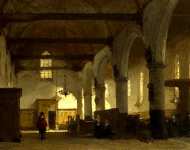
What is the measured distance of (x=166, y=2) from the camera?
19750 mm

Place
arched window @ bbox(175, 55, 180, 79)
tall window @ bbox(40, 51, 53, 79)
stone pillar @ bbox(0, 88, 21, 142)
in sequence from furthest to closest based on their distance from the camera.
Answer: tall window @ bbox(40, 51, 53, 79) → arched window @ bbox(175, 55, 180, 79) → stone pillar @ bbox(0, 88, 21, 142)

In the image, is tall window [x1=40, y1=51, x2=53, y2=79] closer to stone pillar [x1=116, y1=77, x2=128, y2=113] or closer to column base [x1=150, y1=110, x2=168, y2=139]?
stone pillar [x1=116, y1=77, x2=128, y2=113]

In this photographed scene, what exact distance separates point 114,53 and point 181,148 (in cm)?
1361

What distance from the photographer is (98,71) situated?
3434cm

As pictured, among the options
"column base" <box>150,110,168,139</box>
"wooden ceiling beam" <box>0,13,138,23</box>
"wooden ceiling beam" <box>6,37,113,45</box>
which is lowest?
"column base" <box>150,110,168,139</box>

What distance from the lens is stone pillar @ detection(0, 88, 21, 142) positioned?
20.0 m

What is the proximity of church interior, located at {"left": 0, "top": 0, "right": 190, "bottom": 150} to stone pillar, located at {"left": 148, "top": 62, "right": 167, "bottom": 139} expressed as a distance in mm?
44

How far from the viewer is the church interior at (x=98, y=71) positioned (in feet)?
67.9

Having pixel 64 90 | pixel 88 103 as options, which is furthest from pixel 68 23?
pixel 64 90

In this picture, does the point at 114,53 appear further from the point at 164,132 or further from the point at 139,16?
the point at 164,132

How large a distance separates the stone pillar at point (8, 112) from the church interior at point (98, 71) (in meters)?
0.04

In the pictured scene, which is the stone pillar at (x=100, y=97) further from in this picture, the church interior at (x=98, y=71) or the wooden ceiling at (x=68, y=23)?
the wooden ceiling at (x=68, y=23)

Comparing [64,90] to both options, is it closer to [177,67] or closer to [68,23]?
[68,23]

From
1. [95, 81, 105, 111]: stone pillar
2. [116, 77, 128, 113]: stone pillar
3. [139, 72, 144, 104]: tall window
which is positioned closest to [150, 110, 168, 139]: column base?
[116, 77, 128, 113]: stone pillar
